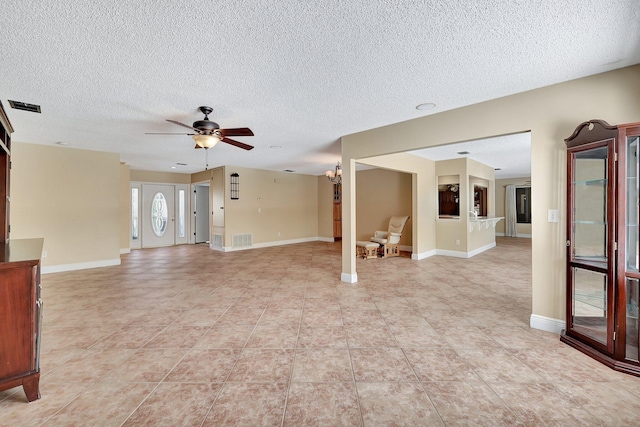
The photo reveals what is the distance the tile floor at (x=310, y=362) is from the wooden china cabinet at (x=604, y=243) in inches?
8.5

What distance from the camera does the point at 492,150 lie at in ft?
18.4

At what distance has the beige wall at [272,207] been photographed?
8039 mm

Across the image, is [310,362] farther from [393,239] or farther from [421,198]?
[421,198]

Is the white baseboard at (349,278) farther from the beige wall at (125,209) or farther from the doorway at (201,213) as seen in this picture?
the doorway at (201,213)

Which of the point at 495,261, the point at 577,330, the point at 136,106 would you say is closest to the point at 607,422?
the point at 577,330

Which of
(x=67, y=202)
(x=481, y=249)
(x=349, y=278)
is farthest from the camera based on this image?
(x=481, y=249)

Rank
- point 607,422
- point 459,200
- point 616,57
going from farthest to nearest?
point 459,200 < point 616,57 < point 607,422

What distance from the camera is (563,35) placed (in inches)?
75.1

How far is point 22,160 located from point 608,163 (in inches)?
319

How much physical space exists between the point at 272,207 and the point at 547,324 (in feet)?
24.1

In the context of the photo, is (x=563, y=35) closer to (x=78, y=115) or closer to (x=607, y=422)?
(x=607, y=422)

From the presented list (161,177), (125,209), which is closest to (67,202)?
(125,209)

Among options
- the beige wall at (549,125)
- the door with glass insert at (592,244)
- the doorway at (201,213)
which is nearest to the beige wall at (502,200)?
the beige wall at (549,125)

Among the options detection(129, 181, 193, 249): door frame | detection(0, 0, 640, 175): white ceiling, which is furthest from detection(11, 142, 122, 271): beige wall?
detection(129, 181, 193, 249): door frame
